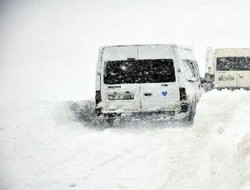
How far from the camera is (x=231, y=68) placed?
24203 millimetres

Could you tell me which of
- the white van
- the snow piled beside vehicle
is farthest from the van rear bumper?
the snow piled beside vehicle

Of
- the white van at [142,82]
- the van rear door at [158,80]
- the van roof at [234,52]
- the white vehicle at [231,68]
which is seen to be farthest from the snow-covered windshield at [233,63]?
the van rear door at [158,80]

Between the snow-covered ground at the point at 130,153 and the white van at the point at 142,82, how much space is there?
47cm

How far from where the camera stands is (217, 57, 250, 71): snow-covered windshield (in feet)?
79.5

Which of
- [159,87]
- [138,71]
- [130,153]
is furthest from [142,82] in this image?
[130,153]

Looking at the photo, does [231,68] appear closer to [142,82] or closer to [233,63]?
[233,63]

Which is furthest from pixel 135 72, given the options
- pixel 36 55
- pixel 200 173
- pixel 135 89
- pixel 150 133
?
pixel 36 55

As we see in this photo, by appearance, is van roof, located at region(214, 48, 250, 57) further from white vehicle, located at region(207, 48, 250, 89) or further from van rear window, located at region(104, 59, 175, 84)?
van rear window, located at region(104, 59, 175, 84)

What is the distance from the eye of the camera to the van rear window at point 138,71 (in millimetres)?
12664

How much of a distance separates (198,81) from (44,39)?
309 feet

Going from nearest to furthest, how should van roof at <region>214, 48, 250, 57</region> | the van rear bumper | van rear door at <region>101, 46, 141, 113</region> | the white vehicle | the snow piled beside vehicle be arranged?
the snow piled beside vehicle < the van rear bumper < van rear door at <region>101, 46, 141, 113</region> < the white vehicle < van roof at <region>214, 48, 250, 57</region>

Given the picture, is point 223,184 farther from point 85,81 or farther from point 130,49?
point 85,81

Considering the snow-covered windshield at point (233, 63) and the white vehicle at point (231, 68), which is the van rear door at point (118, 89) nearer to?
the white vehicle at point (231, 68)

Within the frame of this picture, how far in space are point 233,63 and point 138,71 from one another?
1238 cm
